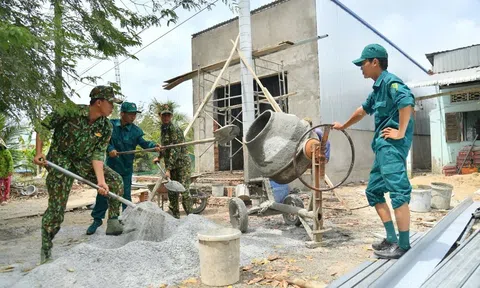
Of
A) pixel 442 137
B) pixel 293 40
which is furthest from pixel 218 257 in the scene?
pixel 442 137

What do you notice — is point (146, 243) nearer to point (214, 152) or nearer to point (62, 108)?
point (62, 108)

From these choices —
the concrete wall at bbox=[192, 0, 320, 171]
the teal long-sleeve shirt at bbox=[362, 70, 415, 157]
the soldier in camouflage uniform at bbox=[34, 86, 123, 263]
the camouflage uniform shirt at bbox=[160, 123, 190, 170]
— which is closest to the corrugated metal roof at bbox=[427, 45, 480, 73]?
the concrete wall at bbox=[192, 0, 320, 171]

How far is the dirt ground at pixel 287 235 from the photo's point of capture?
9.95ft

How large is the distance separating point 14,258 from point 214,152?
8.99 meters

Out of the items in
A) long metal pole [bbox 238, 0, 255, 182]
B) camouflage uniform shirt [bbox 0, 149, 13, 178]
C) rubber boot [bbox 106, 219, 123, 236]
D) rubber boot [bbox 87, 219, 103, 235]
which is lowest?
rubber boot [bbox 87, 219, 103, 235]

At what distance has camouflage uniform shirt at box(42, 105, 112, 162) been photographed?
11.7 feet

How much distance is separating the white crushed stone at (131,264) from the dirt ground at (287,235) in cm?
19

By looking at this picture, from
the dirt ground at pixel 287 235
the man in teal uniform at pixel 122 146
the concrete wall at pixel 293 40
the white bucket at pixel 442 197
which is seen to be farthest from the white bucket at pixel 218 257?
the concrete wall at pixel 293 40

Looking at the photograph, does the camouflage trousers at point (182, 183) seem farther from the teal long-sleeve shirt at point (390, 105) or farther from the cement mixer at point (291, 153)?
the teal long-sleeve shirt at point (390, 105)

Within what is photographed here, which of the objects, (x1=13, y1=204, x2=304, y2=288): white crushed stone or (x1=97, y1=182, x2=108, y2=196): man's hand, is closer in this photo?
(x1=13, y1=204, x2=304, y2=288): white crushed stone

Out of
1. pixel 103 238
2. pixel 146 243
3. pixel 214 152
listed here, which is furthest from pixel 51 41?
pixel 214 152

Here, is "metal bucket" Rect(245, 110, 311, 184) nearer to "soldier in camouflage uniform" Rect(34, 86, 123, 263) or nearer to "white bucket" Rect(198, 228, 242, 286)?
"white bucket" Rect(198, 228, 242, 286)

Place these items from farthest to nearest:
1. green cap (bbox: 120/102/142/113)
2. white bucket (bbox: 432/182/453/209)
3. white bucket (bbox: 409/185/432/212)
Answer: white bucket (bbox: 432/182/453/209), white bucket (bbox: 409/185/432/212), green cap (bbox: 120/102/142/113)

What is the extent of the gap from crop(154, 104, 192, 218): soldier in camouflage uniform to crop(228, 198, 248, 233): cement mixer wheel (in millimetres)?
955
